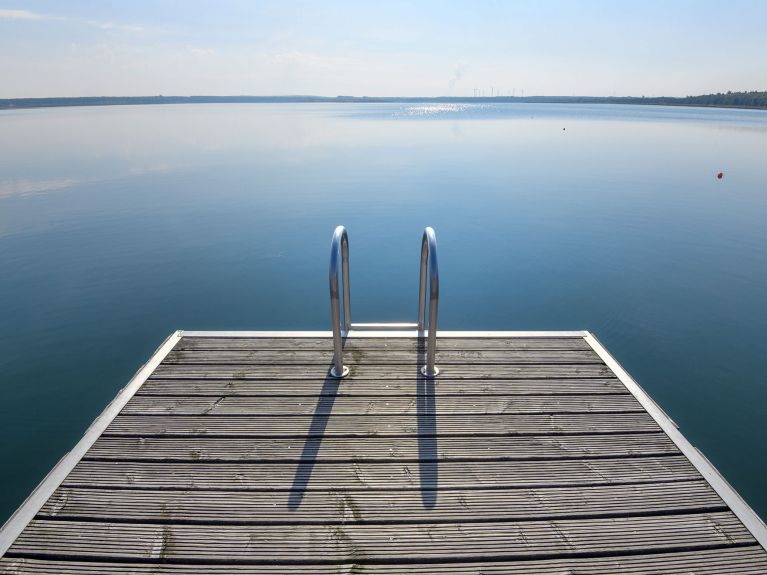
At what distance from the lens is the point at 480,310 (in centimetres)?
812

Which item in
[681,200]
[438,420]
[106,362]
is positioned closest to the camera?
[438,420]

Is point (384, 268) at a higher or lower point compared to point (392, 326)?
lower

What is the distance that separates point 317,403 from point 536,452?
1.60 metres

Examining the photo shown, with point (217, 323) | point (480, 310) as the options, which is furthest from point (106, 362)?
point (480, 310)

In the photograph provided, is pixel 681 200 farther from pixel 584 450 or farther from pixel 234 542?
pixel 234 542

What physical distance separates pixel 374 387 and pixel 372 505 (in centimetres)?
111

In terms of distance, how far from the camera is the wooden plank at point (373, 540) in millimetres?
2422

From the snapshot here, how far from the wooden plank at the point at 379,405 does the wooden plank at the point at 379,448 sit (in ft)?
0.92

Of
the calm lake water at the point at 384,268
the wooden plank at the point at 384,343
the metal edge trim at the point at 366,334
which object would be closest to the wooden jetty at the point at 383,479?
the wooden plank at the point at 384,343

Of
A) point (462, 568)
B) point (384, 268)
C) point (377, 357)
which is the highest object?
point (377, 357)

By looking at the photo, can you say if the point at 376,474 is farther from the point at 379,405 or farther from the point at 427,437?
the point at 379,405

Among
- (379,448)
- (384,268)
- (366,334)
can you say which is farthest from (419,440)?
(384,268)

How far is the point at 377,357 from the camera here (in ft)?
13.4

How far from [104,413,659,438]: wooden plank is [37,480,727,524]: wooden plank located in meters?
0.51
